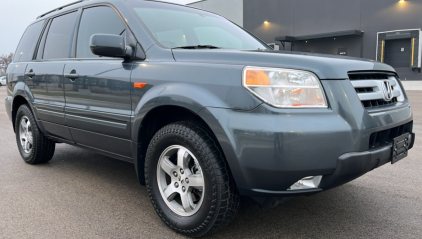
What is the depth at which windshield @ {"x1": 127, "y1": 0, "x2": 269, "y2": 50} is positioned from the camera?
303cm

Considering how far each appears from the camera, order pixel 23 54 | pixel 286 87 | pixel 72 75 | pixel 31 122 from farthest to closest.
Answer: pixel 23 54, pixel 31 122, pixel 72 75, pixel 286 87

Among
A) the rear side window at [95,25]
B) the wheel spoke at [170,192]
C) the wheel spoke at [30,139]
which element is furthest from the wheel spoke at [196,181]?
the wheel spoke at [30,139]

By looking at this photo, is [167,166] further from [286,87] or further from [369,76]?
[369,76]

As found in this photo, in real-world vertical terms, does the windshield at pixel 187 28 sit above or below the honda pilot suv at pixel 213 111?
above

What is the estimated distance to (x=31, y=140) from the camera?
4418mm

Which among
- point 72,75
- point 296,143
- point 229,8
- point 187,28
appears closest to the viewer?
point 296,143

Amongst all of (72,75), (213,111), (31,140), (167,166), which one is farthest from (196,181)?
(31,140)

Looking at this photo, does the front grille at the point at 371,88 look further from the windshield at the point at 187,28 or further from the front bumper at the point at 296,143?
the windshield at the point at 187,28

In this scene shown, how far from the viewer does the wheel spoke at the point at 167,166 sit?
2578 mm

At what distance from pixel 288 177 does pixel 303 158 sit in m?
0.15

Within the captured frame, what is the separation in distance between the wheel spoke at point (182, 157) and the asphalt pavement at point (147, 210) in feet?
1.71

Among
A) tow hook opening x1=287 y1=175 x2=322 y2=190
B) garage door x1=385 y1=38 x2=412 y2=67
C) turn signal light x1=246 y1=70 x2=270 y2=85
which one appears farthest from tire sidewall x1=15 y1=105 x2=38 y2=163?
garage door x1=385 y1=38 x2=412 y2=67

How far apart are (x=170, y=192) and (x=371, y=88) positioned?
1.62 meters

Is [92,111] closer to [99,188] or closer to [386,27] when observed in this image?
[99,188]
